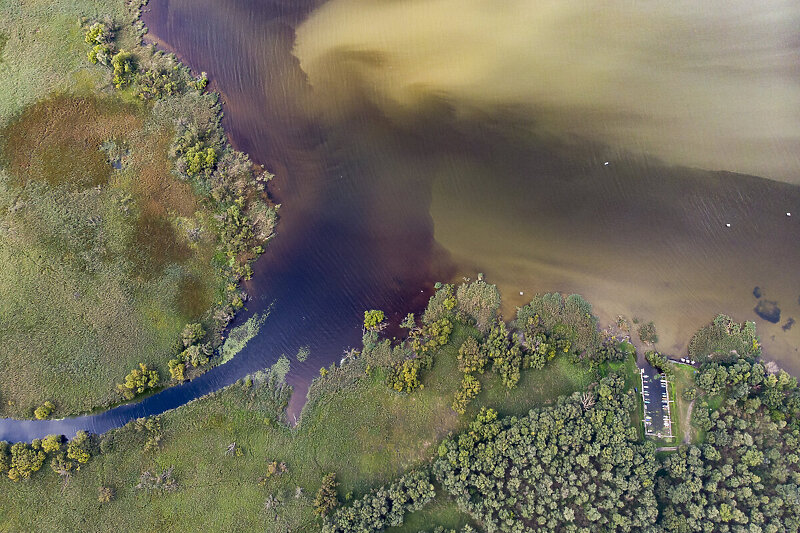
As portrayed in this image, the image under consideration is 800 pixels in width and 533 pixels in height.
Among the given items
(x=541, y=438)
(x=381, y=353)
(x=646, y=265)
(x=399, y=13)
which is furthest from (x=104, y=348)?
(x=646, y=265)

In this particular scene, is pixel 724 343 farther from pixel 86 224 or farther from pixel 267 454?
pixel 86 224

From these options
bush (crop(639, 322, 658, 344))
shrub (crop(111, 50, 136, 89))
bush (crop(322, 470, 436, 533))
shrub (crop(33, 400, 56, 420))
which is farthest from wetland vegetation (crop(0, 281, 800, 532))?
shrub (crop(111, 50, 136, 89))

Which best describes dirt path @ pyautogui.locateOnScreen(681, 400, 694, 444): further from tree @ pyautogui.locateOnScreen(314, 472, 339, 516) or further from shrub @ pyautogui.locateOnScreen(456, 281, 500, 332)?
tree @ pyautogui.locateOnScreen(314, 472, 339, 516)

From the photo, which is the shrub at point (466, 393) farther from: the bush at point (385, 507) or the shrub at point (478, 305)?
the bush at point (385, 507)

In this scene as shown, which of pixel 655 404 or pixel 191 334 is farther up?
pixel 191 334

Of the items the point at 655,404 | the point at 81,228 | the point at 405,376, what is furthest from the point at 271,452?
the point at 655,404

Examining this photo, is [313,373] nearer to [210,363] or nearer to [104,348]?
Answer: [210,363]

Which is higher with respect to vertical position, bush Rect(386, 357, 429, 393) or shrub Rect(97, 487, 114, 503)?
bush Rect(386, 357, 429, 393)
